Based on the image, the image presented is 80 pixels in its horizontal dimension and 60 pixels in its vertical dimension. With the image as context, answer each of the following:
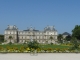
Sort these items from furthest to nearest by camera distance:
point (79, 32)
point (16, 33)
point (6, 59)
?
point (16, 33)
point (79, 32)
point (6, 59)

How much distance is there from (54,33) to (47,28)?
287 centimetres

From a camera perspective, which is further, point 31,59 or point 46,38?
point 46,38

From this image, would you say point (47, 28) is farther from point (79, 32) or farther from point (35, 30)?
point (79, 32)

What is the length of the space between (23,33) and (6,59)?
207ft

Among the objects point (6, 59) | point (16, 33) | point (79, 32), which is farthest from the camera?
point (16, 33)

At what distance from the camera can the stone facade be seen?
229ft

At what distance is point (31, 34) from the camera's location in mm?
72000

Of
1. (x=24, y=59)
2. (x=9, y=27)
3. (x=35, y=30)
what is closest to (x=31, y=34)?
(x=35, y=30)

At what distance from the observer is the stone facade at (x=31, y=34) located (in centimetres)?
6981

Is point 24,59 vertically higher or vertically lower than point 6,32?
lower

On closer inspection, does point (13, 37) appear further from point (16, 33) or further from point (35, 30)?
point (35, 30)

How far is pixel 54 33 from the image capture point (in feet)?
231

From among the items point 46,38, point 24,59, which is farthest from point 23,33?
point 24,59

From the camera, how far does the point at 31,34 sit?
72.0 m
